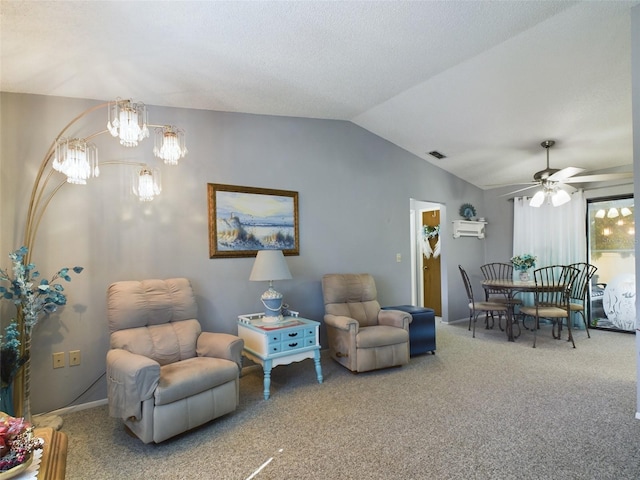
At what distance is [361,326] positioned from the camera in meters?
4.00

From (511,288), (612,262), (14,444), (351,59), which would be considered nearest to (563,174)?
(511,288)

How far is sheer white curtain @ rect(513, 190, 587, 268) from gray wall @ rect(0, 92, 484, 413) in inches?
82.6

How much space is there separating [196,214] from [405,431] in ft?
8.30

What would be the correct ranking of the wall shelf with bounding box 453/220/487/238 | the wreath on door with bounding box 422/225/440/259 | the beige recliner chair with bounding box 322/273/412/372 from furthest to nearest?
the wreath on door with bounding box 422/225/440/259 < the wall shelf with bounding box 453/220/487/238 < the beige recliner chair with bounding box 322/273/412/372

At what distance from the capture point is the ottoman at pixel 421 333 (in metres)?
4.04

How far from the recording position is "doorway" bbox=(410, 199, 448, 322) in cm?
605

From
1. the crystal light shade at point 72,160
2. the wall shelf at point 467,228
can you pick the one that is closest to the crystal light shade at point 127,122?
the crystal light shade at point 72,160

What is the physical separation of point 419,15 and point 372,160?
7.99 feet

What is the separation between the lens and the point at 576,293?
5180 mm

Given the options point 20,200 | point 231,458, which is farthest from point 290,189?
point 231,458

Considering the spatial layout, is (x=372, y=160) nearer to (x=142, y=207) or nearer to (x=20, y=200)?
(x=142, y=207)

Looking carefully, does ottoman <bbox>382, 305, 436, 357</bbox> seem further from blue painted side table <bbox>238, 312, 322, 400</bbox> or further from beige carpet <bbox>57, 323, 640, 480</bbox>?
blue painted side table <bbox>238, 312, 322, 400</bbox>

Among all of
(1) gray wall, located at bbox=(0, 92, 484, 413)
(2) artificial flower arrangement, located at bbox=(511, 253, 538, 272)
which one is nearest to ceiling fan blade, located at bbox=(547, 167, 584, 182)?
(2) artificial flower arrangement, located at bbox=(511, 253, 538, 272)

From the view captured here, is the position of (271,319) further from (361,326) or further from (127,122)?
(127,122)
